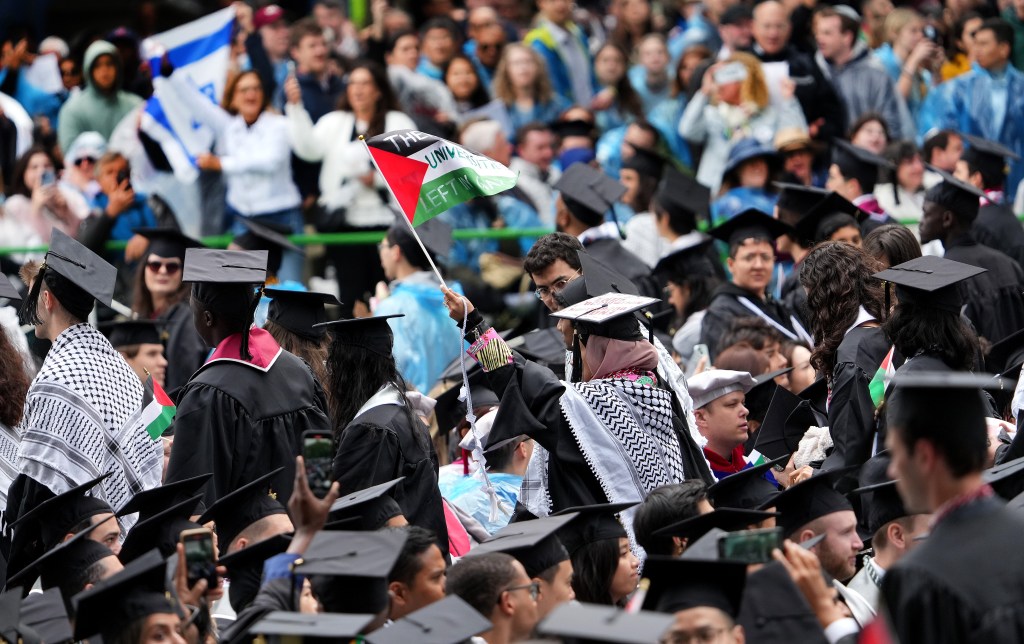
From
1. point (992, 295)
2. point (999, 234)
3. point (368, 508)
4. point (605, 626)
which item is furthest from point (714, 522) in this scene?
point (999, 234)

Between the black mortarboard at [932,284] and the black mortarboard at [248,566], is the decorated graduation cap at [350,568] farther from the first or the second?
the black mortarboard at [932,284]

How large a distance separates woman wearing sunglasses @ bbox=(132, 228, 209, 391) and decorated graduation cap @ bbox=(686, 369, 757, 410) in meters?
3.72

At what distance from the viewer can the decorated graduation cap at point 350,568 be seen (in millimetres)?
5219

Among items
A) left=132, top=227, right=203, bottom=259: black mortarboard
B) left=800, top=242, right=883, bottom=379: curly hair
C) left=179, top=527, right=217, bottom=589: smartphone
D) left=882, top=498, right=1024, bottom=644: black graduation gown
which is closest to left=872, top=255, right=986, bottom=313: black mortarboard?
left=800, top=242, right=883, bottom=379: curly hair

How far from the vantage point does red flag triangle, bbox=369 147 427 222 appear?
7.57 meters

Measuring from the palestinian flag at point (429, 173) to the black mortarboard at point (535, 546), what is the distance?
6.93 ft

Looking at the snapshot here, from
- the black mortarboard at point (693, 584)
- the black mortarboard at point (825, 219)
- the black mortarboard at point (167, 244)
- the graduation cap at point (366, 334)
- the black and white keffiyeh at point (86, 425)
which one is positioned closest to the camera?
the black mortarboard at point (693, 584)

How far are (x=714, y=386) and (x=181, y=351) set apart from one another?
12.7ft

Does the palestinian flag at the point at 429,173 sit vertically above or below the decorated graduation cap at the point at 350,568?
above

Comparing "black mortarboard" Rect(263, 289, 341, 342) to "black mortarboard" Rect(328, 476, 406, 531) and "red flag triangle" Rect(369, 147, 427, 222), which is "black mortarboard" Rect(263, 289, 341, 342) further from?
"black mortarboard" Rect(328, 476, 406, 531)

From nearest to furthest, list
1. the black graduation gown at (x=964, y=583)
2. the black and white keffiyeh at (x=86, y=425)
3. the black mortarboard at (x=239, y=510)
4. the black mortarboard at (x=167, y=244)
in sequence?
the black graduation gown at (x=964, y=583) → the black mortarboard at (x=239, y=510) → the black and white keffiyeh at (x=86, y=425) → the black mortarboard at (x=167, y=244)

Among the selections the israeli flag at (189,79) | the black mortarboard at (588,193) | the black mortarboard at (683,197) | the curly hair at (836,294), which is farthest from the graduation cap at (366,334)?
the israeli flag at (189,79)

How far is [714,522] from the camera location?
594 cm

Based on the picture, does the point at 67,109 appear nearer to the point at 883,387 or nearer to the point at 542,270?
the point at 542,270
